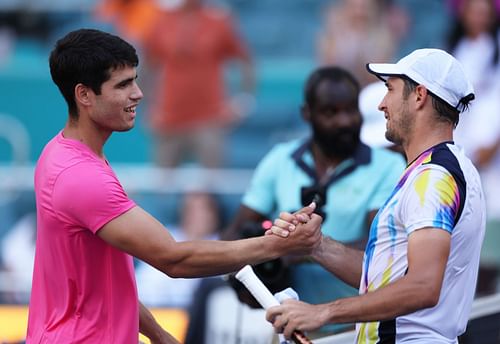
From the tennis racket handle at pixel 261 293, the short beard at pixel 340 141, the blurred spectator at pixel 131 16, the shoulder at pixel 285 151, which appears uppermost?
the blurred spectator at pixel 131 16

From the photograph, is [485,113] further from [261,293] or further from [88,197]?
[88,197]

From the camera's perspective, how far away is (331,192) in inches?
211

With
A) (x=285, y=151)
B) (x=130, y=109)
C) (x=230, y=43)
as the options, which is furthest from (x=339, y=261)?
(x=230, y=43)

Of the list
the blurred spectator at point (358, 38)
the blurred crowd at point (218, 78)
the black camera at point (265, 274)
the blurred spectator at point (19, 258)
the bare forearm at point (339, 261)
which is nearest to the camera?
the bare forearm at point (339, 261)

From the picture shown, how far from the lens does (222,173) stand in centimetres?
1002

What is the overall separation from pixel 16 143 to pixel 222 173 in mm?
2245

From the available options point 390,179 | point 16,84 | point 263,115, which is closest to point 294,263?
point 390,179

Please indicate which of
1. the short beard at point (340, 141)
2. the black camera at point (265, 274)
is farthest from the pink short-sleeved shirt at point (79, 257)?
the short beard at point (340, 141)

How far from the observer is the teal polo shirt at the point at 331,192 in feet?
17.4

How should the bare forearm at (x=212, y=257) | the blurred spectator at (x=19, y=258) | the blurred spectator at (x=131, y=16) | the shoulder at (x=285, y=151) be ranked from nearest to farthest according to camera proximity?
the bare forearm at (x=212, y=257)
the shoulder at (x=285, y=151)
the blurred spectator at (x=19, y=258)
the blurred spectator at (x=131, y=16)

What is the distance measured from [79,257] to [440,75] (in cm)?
135

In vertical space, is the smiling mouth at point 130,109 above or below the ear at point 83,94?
below

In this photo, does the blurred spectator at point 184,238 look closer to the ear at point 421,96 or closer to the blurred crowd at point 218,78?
the blurred crowd at point 218,78

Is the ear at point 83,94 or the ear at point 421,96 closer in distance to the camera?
the ear at point 421,96
